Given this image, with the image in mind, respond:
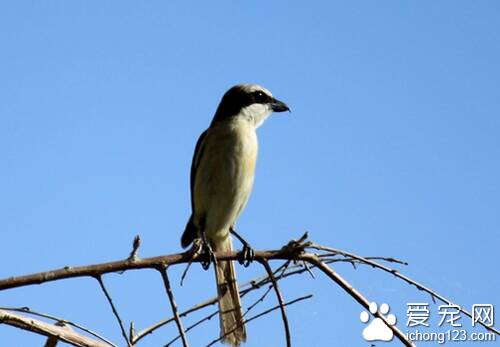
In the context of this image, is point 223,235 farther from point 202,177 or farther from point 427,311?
point 427,311

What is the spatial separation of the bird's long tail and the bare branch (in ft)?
2.44

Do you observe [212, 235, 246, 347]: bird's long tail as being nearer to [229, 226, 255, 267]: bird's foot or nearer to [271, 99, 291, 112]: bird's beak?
[229, 226, 255, 267]: bird's foot

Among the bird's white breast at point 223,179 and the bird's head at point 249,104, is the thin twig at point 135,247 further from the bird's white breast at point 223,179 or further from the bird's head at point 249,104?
the bird's head at point 249,104

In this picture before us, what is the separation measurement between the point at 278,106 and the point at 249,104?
23 centimetres

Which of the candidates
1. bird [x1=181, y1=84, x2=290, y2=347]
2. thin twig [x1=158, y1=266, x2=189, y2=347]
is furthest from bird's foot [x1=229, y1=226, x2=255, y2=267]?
thin twig [x1=158, y1=266, x2=189, y2=347]

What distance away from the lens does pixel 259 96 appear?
5590 mm

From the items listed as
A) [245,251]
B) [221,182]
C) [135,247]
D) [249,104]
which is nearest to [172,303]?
[135,247]

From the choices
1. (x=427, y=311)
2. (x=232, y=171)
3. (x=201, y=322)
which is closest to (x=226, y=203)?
(x=232, y=171)

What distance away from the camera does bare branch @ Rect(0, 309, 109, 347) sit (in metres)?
2.69

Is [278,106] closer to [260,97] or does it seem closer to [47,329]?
[260,97]

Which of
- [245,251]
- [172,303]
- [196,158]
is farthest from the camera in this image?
[196,158]

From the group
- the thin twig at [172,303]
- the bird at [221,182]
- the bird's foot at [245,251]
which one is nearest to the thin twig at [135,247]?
the thin twig at [172,303]

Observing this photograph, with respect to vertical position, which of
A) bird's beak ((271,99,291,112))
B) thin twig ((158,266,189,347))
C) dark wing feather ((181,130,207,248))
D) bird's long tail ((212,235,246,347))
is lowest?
thin twig ((158,266,189,347))

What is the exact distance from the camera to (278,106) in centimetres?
561
